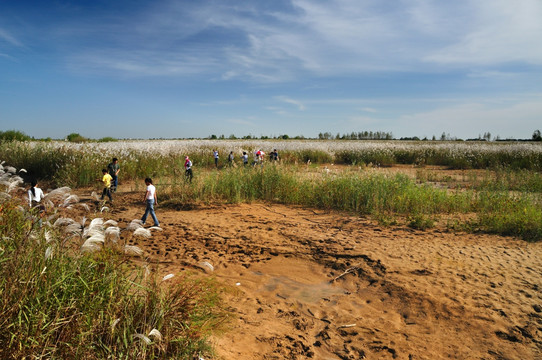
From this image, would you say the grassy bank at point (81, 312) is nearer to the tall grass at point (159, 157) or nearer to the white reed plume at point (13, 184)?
the white reed plume at point (13, 184)

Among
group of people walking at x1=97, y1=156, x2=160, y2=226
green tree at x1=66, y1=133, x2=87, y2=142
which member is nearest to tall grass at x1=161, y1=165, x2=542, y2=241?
group of people walking at x1=97, y1=156, x2=160, y2=226

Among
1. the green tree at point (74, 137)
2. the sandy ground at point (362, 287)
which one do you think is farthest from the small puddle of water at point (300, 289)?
the green tree at point (74, 137)

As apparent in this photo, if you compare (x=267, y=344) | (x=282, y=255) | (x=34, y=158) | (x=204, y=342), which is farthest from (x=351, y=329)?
(x=34, y=158)

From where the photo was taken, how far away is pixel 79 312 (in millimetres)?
2566

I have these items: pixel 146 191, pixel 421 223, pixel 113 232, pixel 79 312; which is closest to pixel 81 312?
pixel 79 312

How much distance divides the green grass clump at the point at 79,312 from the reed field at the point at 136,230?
1cm

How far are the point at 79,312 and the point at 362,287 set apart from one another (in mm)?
3833

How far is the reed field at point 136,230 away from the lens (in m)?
2.48

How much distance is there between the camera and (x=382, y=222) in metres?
8.09

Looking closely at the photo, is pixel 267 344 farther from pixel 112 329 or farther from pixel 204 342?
pixel 112 329

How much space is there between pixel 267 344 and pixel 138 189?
35.2 ft

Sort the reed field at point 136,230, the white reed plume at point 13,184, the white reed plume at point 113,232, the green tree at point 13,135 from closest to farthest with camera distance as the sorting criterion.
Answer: the reed field at point 136,230
the white reed plume at point 113,232
the white reed plume at point 13,184
the green tree at point 13,135

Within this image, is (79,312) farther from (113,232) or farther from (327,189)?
(327,189)

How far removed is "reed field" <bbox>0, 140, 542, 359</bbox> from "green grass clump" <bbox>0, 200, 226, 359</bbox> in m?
0.01
